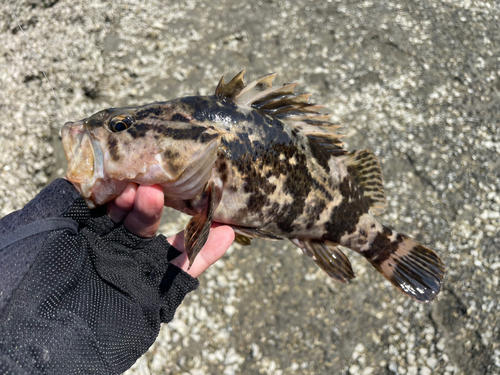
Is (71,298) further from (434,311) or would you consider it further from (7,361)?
(434,311)

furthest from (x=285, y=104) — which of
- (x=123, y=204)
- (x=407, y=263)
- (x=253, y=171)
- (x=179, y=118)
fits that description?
(x=407, y=263)

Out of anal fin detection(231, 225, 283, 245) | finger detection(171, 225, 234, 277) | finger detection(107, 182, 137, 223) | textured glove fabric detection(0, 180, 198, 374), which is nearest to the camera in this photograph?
textured glove fabric detection(0, 180, 198, 374)

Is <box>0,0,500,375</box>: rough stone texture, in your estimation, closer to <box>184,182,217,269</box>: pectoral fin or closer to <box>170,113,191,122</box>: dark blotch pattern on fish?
<box>184,182,217,269</box>: pectoral fin

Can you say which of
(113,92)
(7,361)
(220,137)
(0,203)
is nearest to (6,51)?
(113,92)

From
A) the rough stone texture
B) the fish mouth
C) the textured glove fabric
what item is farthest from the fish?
the rough stone texture

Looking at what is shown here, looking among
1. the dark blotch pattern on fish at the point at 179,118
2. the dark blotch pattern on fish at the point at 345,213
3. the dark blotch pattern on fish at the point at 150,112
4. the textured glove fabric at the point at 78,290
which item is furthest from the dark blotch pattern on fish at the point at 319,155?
the textured glove fabric at the point at 78,290

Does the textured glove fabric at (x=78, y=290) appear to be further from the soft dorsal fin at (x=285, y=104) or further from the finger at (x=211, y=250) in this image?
the soft dorsal fin at (x=285, y=104)

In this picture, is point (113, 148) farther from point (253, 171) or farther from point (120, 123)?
point (253, 171)
